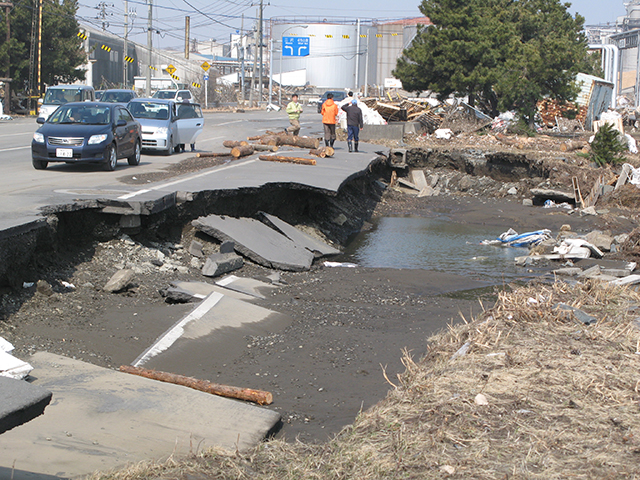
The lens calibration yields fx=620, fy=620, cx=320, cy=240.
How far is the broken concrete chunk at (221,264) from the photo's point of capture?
8828mm

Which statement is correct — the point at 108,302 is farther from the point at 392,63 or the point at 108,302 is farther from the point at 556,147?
the point at 392,63

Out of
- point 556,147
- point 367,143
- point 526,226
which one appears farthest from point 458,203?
point 556,147

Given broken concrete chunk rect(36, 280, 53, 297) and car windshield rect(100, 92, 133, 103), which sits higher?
car windshield rect(100, 92, 133, 103)

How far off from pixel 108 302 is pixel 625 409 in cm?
542

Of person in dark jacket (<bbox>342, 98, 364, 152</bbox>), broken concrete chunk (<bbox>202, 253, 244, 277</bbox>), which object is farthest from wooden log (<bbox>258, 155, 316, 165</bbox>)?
broken concrete chunk (<bbox>202, 253, 244, 277</bbox>)

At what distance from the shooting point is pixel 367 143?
24719mm

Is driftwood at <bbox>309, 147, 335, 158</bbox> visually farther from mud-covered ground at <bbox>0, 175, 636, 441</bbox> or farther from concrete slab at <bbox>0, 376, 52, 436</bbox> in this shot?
concrete slab at <bbox>0, 376, 52, 436</bbox>

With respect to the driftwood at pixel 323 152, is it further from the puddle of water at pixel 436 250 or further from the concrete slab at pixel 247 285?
the concrete slab at pixel 247 285

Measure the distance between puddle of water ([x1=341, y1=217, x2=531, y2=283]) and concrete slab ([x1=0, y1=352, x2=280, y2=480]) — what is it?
21.1ft

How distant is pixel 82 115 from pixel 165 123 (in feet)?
15.1

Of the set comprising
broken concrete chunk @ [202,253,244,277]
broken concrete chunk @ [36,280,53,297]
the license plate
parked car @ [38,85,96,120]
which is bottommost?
broken concrete chunk @ [202,253,244,277]

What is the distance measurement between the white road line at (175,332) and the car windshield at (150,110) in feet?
44.6

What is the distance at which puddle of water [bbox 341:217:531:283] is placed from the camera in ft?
36.9

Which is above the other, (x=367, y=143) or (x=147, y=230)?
(x=367, y=143)
